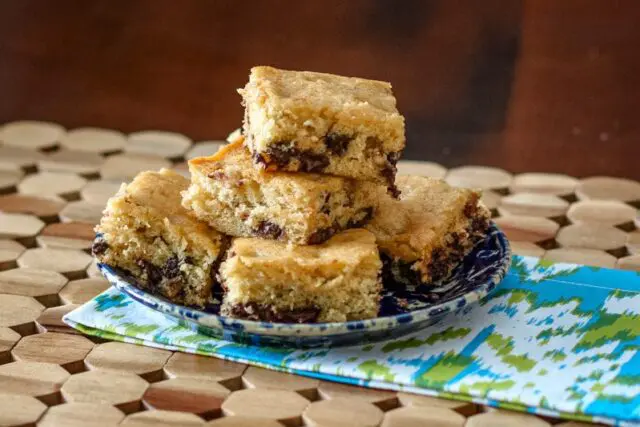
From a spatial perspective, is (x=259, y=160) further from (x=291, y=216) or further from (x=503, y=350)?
(x=503, y=350)

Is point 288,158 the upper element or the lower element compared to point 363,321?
upper

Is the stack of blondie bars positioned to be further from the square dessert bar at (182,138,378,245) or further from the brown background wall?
the brown background wall

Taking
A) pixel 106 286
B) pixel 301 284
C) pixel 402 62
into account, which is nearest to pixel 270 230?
pixel 301 284

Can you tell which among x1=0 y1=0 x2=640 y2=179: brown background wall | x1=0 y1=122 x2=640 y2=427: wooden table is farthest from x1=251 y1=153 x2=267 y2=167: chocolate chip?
x1=0 y1=0 x2=640 y2=179: brown background wall

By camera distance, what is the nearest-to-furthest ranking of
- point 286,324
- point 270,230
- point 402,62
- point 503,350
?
1. point 286,324
2. point 503,350
3. point 270,230
4. point 402,62

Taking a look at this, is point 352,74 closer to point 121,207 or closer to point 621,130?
point 621,130

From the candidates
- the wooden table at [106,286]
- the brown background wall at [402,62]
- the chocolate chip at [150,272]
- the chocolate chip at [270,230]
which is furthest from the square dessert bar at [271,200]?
the brown background wall at [402,62]

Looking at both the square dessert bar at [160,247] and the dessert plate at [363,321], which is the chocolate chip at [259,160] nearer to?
the square dessert bar at [160,247]
